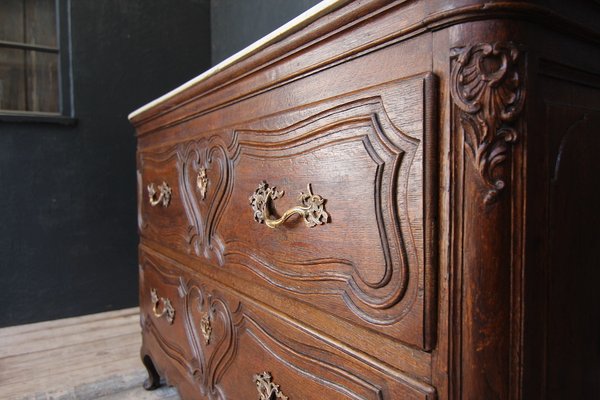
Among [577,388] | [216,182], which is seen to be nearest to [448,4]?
[577,388]

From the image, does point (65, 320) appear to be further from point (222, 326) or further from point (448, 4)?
point (448, 4)

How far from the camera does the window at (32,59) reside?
2154mm

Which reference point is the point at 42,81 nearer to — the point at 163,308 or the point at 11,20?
the point at 11,20

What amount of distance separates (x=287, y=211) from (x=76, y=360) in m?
1.52

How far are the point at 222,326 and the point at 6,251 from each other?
1.70 m

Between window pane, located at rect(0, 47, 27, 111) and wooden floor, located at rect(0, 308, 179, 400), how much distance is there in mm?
1078

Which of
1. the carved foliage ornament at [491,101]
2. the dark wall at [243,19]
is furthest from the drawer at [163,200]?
the dark wall at [243,19]

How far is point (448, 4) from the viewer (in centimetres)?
40

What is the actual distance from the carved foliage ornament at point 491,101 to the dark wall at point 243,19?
58.7 inches

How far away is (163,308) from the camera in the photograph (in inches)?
50.8

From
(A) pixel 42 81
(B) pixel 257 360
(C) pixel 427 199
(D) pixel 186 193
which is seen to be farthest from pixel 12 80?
(C) pixel 427 199

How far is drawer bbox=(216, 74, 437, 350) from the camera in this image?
0.45 metres

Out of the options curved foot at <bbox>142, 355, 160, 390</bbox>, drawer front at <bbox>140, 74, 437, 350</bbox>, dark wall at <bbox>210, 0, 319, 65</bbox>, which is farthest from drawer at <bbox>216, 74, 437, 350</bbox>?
dark wall at <bbox>210, 0, 319, 65</bbox>

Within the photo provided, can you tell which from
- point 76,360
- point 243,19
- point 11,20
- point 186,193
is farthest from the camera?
point 243,19
